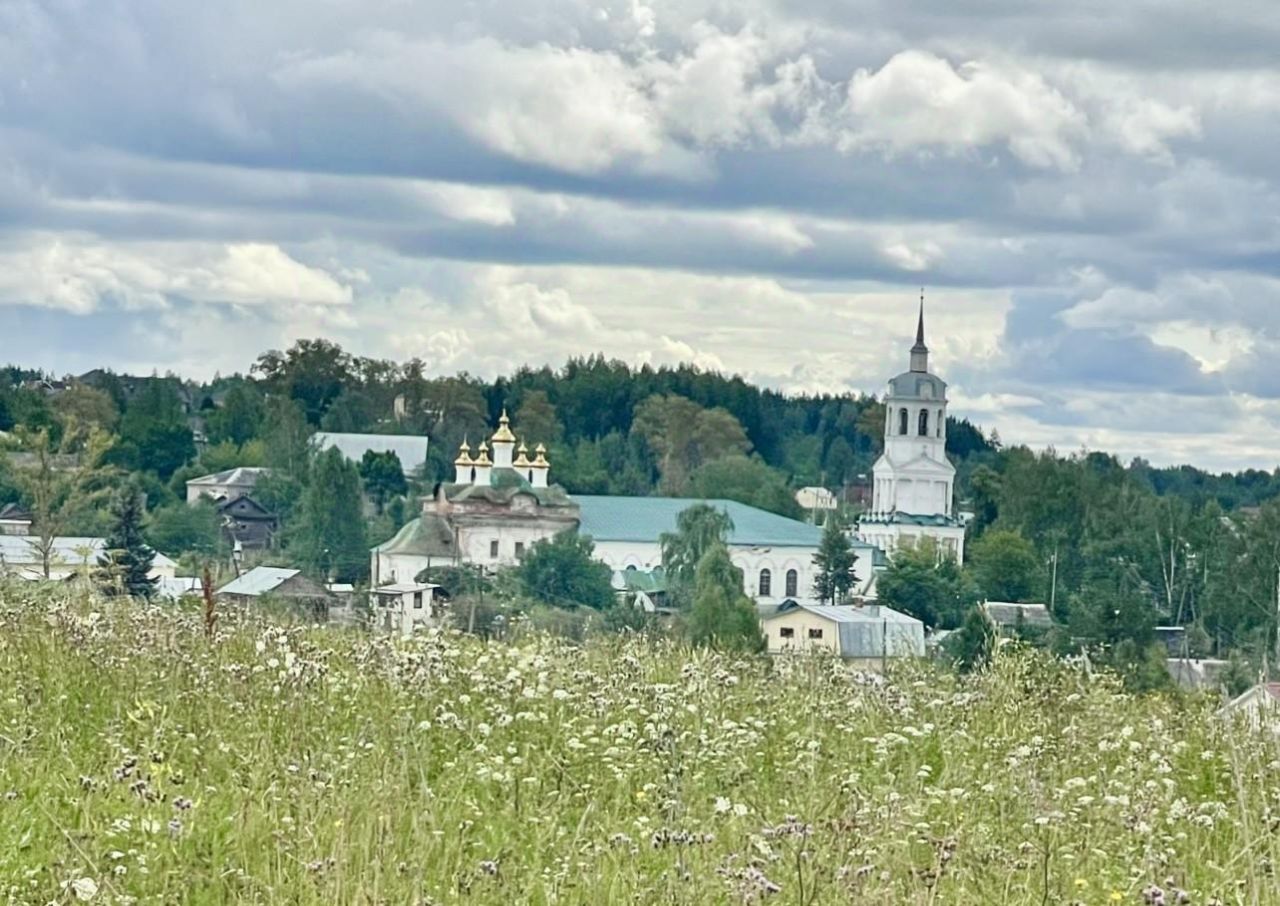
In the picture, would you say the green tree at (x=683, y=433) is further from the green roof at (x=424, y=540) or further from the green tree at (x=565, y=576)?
the green tree at (x=565, y=576)

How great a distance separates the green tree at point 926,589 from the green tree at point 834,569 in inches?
221

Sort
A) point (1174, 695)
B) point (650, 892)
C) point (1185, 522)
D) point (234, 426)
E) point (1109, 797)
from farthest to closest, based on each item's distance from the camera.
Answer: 1. point (234, 426)
2. point (1185, 522)
3. point (1174, 695)
4. point (1109, 797)
5. point (650, 892)

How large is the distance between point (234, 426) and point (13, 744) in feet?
324

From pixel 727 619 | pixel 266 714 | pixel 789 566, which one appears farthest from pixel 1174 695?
pixel 789 566

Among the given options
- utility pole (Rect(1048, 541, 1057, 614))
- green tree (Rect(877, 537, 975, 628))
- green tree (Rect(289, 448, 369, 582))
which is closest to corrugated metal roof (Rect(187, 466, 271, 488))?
green tree (Rect(289, 448, 369, 582))

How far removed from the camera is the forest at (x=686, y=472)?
5981 cm

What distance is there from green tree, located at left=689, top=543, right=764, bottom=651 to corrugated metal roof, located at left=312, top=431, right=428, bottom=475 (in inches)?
1264

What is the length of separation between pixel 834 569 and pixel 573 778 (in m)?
75.0

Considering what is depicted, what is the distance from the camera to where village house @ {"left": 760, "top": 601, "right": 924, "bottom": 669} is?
811cm

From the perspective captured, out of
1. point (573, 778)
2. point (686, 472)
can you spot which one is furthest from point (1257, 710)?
point (686, 472)

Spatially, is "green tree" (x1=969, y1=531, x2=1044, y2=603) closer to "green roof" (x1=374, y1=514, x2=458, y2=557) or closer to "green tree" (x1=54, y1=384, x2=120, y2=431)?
"green roof" (x1=374, y1=514, x2=458, y2=557)

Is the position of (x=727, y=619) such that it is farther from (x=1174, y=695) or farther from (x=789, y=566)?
(x=789, y=566)

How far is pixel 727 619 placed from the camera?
43125mm

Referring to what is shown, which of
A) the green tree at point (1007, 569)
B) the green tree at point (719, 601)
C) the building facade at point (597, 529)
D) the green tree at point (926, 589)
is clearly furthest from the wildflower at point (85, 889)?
the building facade at point (597, 529)
